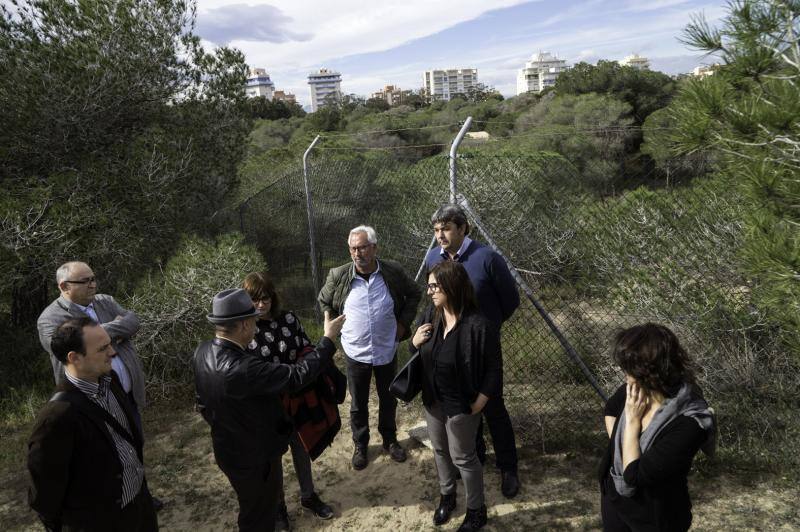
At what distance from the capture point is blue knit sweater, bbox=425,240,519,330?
292 cm

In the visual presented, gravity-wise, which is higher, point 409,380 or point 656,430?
point 656,430

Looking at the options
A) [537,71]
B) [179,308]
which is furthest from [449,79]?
[179,308]

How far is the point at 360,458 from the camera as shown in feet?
11.8

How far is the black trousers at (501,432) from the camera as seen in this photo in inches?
119

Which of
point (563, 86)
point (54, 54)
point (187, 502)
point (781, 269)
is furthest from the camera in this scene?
point (563, 86)

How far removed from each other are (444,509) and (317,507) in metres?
0.77

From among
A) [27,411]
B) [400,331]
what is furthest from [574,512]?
[27,411]

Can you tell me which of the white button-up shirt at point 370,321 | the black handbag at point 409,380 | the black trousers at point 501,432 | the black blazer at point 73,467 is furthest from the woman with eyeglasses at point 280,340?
the black trousers at point 501,432

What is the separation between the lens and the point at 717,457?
3.19 m

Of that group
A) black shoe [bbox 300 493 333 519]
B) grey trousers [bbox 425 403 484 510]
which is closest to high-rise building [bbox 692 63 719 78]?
grey trousers [bbox 425 403 484 510]

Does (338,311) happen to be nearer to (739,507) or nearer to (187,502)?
(187,502)

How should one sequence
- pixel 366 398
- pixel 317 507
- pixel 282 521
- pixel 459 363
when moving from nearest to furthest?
pixel 459 363 → pixel 282 521 → pixel 317 507 → pixel 366 398

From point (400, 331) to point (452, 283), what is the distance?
3.53 feet

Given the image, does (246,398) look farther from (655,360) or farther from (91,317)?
(655,360)
